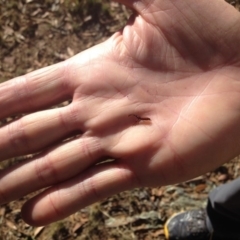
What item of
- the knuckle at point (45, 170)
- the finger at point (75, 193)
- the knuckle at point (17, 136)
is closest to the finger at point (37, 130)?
the knuckle at point (17, 136)

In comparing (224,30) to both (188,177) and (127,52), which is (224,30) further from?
(188,177)

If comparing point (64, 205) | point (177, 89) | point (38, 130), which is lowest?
point (64, 205)

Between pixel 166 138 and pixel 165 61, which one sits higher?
pixel 165 61

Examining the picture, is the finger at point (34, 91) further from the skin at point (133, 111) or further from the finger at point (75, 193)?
the finger at point (75, 193)

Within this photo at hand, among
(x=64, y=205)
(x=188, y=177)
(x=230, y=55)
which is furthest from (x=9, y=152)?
(x=230, y=55)

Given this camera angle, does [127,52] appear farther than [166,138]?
Yes
